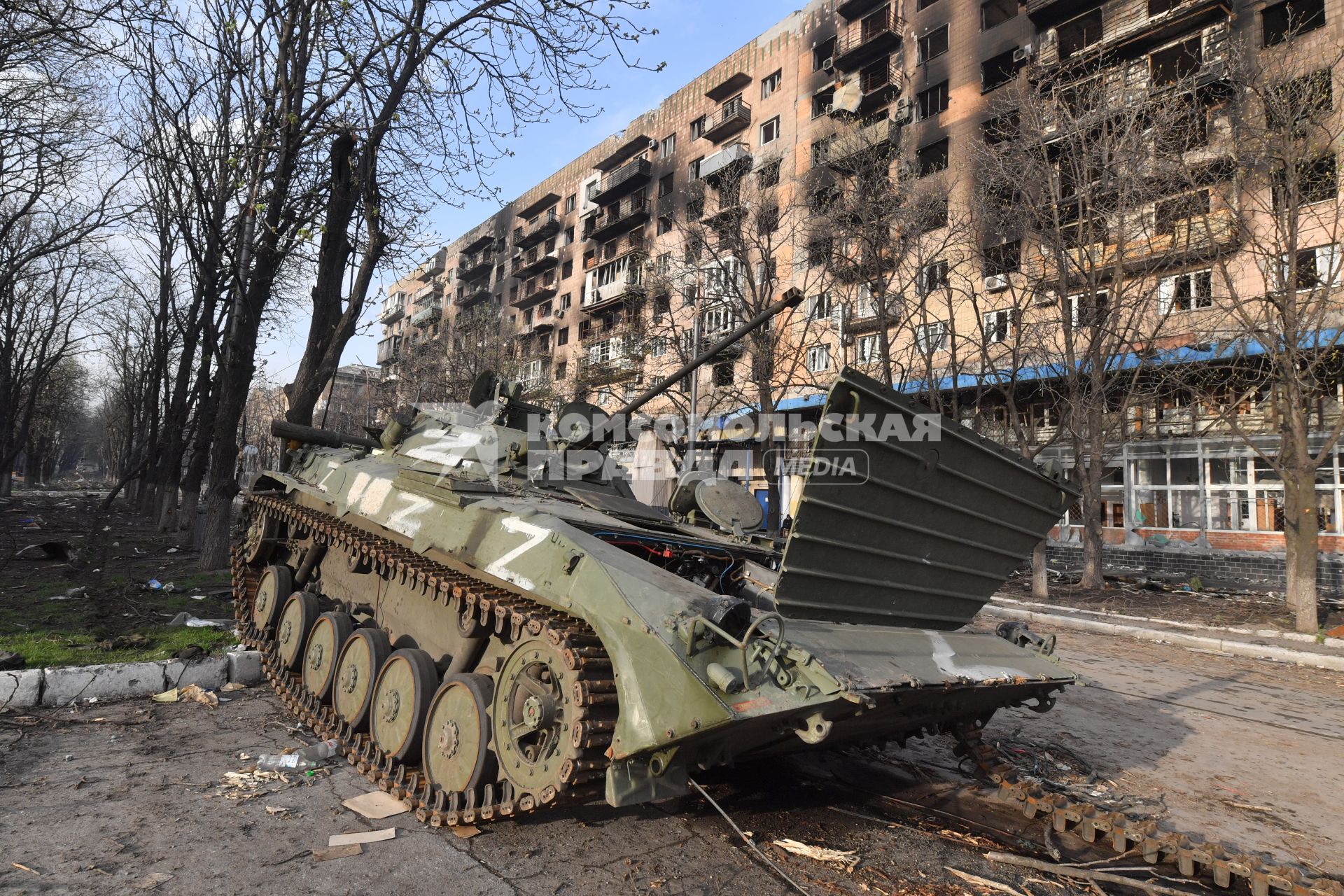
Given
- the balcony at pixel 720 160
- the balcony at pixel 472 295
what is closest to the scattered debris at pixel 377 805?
the balcony at pixel 720 160

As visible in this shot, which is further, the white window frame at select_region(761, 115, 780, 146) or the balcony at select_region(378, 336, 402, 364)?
the balcony at select_region(378, 336, 402, 364)

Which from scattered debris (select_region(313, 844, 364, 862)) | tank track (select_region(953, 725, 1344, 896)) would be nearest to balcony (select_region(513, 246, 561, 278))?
tank track (select_region(953, 725, 1344, 896))

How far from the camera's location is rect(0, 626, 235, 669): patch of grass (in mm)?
6453

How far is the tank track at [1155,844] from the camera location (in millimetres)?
3510

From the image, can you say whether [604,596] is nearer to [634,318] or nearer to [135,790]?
[135,790]

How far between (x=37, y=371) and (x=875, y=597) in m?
37.0

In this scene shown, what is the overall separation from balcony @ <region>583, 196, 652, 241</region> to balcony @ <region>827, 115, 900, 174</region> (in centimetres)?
1721

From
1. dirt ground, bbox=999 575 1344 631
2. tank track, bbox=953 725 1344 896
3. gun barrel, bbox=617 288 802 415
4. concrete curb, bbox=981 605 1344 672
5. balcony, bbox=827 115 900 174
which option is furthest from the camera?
balcony, bbox=827 115 900 174

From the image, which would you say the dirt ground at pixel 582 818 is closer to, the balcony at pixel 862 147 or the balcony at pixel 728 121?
the balcony at pixel 862 147

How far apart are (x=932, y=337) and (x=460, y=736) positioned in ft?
58.0

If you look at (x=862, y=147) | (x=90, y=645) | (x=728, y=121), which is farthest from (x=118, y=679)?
(x=728, y=121)

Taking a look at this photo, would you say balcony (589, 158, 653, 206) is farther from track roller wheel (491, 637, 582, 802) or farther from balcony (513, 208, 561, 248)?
track roller wheel (491, 637, 582, 802)

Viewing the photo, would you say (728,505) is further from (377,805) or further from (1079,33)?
(1079,33)

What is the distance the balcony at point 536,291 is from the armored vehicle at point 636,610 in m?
41.5
